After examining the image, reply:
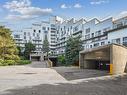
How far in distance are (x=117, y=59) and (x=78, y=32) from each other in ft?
172

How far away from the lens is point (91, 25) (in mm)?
64938

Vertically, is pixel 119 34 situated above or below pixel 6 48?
above

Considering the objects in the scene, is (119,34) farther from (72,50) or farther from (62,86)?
(62,86)

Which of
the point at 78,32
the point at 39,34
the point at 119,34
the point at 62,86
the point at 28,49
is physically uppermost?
the point at 39,34

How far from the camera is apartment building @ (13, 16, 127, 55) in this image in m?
46.0

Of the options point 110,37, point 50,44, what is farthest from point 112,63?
point 50,44

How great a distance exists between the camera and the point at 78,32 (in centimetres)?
7862

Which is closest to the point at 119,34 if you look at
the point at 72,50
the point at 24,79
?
A: the point at 72,50

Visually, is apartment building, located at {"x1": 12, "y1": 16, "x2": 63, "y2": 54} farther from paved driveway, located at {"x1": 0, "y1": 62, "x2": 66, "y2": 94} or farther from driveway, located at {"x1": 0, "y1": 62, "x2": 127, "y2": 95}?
driveway, located at {"x1": 0, "y1": 62, "x2": 127, "y2": 95}

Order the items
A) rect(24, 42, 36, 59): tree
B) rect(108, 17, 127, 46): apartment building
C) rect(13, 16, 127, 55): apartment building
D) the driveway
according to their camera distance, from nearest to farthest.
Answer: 1. the driveway
2. rect(108, 17, 127, 46): apartment building
3. rect(13, 16, 127, 55): apartment building
4. rect(24, 42, 36, 59): tree

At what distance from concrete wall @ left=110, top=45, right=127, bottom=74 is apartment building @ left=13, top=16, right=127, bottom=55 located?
1417 cm

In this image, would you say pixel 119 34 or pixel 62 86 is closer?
pixel 62 86

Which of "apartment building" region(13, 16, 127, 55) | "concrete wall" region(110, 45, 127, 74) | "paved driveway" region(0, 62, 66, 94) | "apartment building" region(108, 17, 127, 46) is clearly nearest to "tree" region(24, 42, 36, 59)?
"apartment building" region(13, 16, 127, 55)

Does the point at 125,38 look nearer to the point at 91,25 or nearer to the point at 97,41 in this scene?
the point at 97,41
